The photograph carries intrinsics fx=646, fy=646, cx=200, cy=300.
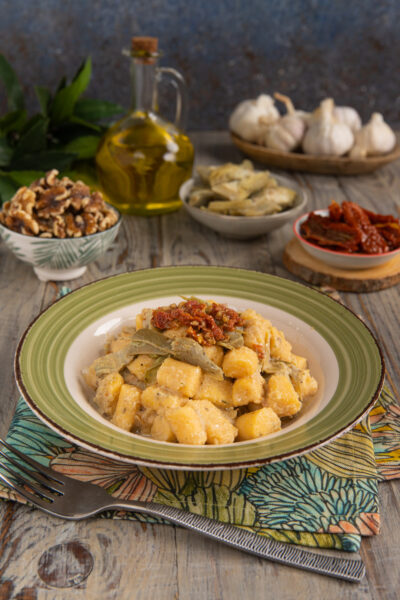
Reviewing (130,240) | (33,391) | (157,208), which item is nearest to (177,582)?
(33,391)

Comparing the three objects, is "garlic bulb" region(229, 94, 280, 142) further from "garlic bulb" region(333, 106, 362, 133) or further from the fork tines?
the fork tines

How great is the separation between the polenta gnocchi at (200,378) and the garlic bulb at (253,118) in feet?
4.92

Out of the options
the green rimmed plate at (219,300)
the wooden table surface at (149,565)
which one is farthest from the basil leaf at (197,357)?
the wooden table surface at (149,565)

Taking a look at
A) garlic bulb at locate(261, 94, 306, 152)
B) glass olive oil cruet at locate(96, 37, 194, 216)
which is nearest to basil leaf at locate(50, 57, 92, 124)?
glass olive oil cruet at locate(96, 37, 194, 216)

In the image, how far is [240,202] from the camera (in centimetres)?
194

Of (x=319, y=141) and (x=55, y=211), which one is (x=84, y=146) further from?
(x=319, y=141)

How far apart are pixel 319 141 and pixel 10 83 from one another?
1.21 m

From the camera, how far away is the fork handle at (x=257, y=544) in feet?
3.03

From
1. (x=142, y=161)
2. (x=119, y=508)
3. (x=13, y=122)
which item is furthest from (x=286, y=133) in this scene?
(x=119, y=508)

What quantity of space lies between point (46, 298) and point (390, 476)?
0.99 metres

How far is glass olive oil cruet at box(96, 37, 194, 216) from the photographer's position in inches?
80.4

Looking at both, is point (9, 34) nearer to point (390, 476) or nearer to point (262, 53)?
point (262, 53)

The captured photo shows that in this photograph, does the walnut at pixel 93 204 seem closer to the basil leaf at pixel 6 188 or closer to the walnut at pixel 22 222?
the walnut at pixel 22 222

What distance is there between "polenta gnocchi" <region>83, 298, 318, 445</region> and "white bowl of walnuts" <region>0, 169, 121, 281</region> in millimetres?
464
